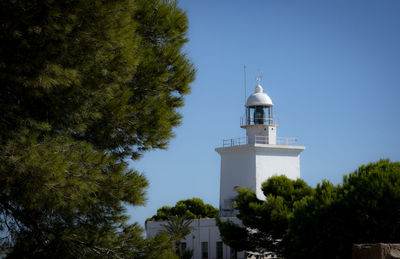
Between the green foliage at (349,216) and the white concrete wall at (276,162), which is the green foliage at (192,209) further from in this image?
the green foliage at (349,216)

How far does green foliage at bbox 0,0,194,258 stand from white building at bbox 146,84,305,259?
923 inches

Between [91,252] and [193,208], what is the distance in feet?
133

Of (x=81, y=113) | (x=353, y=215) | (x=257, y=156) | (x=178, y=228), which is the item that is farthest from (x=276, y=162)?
(x=81, y=113)

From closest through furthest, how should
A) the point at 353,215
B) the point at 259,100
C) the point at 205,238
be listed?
1. the point at 353,215
2. the point at 205,238
3. the point at 259,100

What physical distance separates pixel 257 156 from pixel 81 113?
2597 cm

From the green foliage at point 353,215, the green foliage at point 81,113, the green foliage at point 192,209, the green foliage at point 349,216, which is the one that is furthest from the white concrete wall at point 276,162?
the green foliage at point 81,113

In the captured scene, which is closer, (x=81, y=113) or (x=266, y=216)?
(x=81, y=113)

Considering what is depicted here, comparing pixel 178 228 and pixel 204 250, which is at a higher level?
pixel 204 250

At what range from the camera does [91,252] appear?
1077 centimetres

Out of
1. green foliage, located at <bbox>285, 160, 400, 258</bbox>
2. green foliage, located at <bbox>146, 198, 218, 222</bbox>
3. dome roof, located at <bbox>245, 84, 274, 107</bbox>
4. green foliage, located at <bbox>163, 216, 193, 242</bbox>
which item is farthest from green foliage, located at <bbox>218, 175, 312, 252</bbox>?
green foliage, located at <bbox>146, 198, 218, 222</bbox>

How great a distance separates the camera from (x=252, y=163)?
116ft

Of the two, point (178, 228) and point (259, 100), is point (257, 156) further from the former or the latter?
point (178, 228)

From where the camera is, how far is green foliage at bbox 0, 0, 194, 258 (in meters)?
8.58

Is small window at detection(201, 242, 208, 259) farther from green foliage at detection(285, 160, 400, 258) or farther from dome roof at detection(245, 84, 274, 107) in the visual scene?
green foliage at detection(285, 160, 400, 258)
